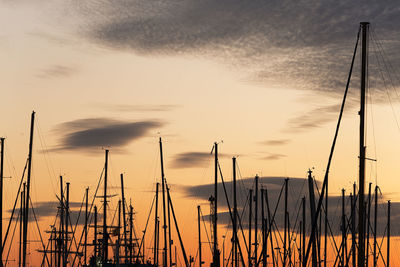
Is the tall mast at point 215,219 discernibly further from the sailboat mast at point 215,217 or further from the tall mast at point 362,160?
the tall mast at point 362,160

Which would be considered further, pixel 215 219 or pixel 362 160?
pixel 215 219

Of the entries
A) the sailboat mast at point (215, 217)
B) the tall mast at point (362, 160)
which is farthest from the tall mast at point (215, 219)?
the tall mast at point (362, 160)

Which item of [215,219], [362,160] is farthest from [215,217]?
[362,160]

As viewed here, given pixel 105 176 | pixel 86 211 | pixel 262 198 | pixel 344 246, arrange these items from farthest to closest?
pixel 86 211, pixel 262 198, pixel 105 176, pixel 344 246

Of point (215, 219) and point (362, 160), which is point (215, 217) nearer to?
point (215, 219)

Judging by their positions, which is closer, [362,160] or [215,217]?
[362,160]

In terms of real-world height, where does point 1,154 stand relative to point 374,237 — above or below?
above

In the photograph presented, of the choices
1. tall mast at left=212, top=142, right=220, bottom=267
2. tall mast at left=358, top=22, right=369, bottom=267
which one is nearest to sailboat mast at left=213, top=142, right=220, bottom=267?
tall mast at left=212, top=142, right=220, bottom=267

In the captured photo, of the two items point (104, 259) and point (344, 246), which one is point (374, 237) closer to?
point (344, 246)

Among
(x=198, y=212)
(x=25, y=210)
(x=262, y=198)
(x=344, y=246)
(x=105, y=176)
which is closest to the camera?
(x=25, y=210)

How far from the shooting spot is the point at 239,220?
70500 millimetres

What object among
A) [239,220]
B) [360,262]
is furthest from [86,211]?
[360,262]

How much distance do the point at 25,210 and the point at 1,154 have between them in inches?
193

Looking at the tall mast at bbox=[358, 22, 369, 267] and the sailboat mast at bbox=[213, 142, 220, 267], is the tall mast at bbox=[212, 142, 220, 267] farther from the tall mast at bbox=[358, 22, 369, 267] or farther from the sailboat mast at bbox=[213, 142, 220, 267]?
the tall mast at bbox=[358, 22, 369, 267]
